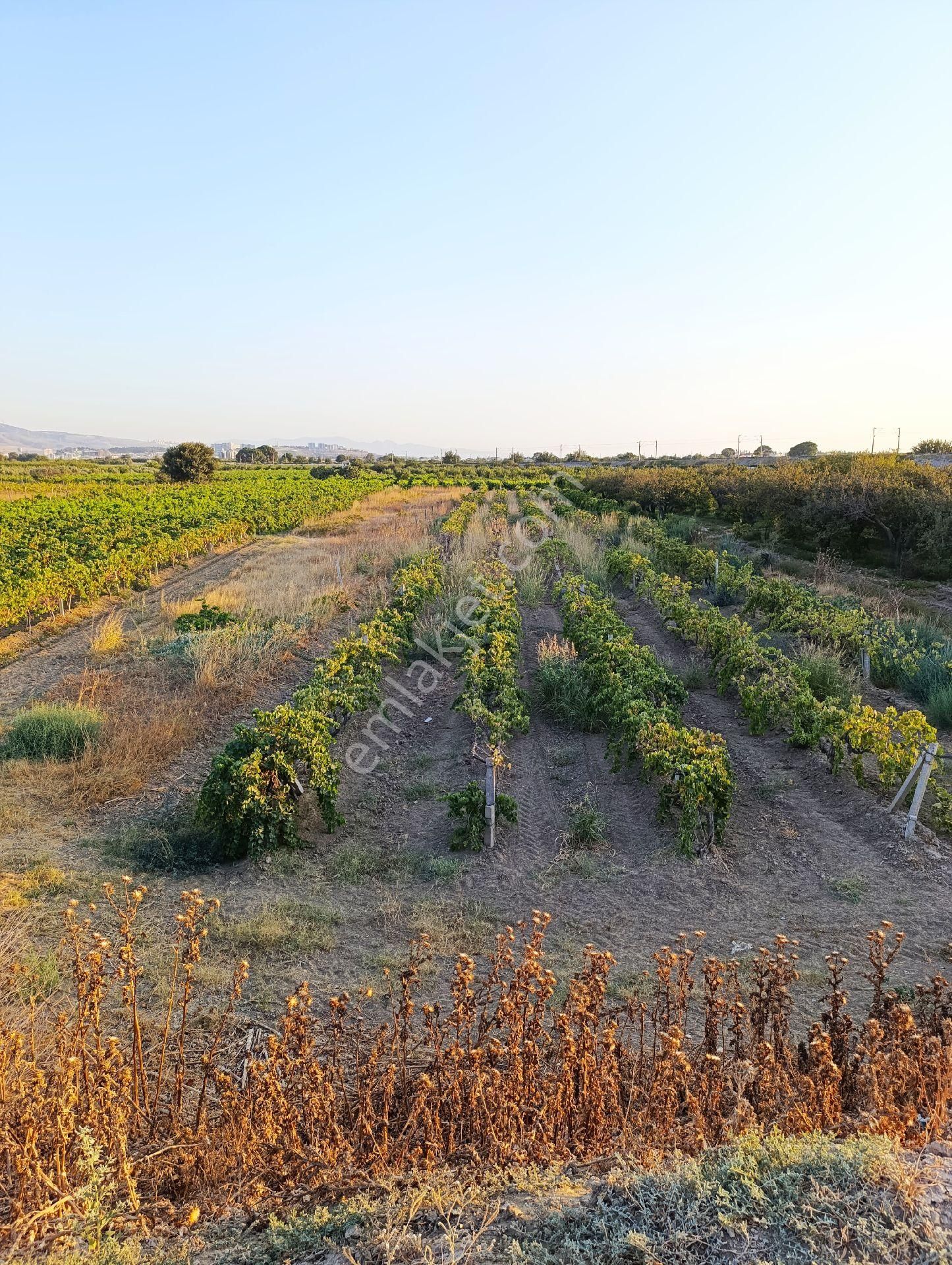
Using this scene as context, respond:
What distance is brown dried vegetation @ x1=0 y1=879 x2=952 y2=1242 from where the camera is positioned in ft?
8.76

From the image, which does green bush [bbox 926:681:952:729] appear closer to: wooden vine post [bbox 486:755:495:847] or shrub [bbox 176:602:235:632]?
wooden vine post [bbox 486:755:495:847]

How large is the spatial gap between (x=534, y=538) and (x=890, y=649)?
50.3ft

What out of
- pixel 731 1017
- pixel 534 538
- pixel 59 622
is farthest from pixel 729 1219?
pixel 534 538

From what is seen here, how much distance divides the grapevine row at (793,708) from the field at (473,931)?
5cm

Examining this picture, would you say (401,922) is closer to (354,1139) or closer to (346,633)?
(354,1139)

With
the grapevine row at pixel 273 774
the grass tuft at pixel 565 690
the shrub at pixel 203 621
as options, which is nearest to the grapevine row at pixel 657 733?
the grass tuft at pixel 565 690

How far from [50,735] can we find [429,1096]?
6.40 metres

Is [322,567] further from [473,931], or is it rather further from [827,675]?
[473,931]

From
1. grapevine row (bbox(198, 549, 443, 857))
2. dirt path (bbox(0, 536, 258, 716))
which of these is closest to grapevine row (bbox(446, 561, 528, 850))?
grapevine row (bbox(198, 549, 443, 857))

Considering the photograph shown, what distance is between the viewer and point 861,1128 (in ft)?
8.96

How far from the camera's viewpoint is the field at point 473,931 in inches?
95.7

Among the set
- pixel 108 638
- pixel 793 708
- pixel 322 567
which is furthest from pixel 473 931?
pixel 322 567

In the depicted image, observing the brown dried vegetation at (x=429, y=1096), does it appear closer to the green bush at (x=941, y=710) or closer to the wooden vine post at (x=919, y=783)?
the wooden vine post at (x=919, y=783)

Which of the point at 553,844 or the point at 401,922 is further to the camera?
the point at 553,844
